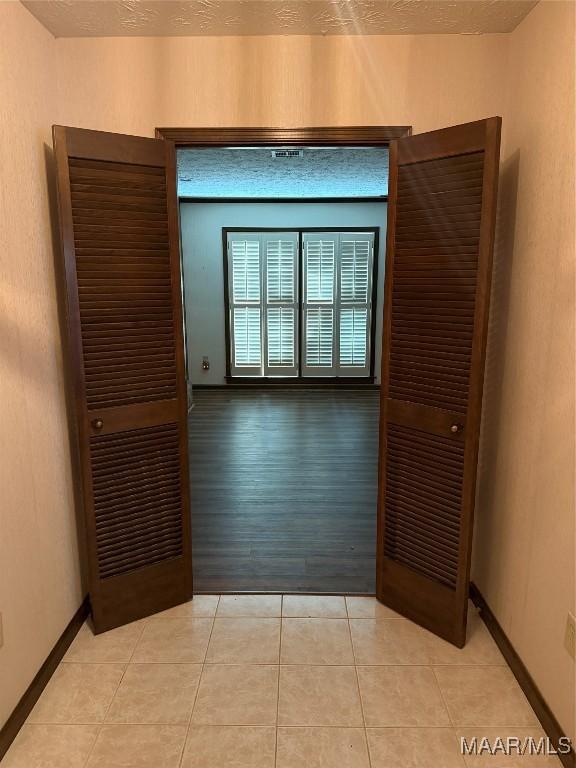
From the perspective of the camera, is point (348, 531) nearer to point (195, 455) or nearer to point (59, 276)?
point (195, 455)

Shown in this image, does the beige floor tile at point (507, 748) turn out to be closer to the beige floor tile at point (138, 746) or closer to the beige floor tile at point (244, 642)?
the beige floor tile at point (244, 642)

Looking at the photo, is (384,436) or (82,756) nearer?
(82,756)

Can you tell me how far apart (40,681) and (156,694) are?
1.40 ft

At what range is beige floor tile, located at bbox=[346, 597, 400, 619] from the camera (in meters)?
2.29

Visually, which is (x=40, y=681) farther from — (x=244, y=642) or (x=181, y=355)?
(x=181, y=355)

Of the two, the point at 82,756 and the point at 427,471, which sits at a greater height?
the point at 427,471

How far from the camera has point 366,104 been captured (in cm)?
210

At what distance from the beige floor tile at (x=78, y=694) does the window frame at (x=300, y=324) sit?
509 centimetres

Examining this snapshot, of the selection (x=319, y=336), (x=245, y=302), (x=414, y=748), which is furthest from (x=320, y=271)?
(x=414, y=748)

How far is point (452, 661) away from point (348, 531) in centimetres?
114

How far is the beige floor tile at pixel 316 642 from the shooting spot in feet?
6.64

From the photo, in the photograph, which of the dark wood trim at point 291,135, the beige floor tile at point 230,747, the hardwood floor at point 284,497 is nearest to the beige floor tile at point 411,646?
the hardwood floor at point 284,497

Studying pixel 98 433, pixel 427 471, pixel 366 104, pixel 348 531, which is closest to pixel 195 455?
pixel 348 531

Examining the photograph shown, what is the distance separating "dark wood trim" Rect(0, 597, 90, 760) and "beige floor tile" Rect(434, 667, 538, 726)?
4.81ft
